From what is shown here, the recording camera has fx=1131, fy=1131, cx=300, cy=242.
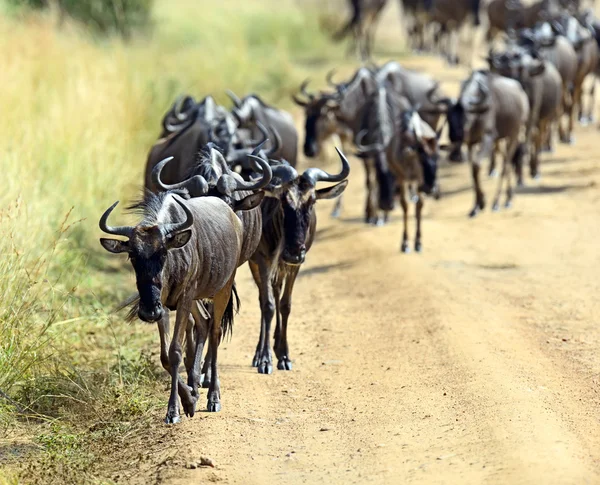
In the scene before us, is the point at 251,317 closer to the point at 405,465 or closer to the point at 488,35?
the point at 405,465

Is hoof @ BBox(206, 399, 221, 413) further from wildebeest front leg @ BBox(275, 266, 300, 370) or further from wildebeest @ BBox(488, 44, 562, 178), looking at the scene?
wildebeest @ BBox(488, 44, 562, 178)

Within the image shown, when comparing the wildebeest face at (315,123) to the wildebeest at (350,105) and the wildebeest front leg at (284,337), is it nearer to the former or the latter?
the wildebeest at (350,105)

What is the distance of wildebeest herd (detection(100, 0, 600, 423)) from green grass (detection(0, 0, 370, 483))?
58 centimetres

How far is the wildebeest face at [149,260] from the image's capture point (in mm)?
6387

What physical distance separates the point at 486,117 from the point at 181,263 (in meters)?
9.32

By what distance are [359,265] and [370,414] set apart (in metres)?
5.21

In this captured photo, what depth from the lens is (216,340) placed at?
768 centimetres

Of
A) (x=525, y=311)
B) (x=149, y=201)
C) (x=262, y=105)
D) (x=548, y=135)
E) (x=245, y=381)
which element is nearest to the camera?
(x=149, y=201)

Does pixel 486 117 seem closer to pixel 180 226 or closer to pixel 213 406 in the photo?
pixel 213 406

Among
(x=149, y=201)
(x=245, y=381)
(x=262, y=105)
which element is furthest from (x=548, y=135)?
(x=149, y=201)

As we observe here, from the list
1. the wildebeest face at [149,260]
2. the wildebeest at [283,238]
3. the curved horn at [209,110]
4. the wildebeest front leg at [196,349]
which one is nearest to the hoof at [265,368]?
the wildebeest at [283,238]

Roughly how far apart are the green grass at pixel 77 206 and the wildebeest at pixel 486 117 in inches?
169

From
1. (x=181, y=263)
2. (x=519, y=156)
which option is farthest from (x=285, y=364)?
(x=519, y=156)

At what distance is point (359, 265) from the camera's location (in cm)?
1242
